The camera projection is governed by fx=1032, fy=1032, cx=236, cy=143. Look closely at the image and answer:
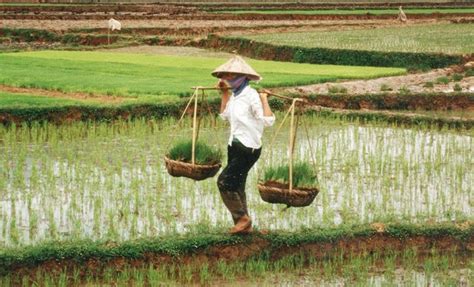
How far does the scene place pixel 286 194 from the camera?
5.94m

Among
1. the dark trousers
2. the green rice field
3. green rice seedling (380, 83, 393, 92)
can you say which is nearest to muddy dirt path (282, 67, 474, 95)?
green rice seedling (380, 83, 393, 92)

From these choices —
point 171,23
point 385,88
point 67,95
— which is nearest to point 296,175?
point 67,95

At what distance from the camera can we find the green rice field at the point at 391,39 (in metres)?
20.6

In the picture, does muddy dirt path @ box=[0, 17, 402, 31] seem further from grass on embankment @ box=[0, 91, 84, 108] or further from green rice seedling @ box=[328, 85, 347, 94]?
grass on embankment @ box=[0, 91, 84, 108]

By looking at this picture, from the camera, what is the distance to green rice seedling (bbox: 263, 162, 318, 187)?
607cm

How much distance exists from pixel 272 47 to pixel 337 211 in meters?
14.3

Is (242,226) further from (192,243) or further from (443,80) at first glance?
(443,80)

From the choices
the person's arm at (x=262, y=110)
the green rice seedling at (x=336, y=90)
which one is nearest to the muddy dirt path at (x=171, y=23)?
the green rice seedling at (x=336, y=90)

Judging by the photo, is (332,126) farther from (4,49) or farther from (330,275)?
(4,49)

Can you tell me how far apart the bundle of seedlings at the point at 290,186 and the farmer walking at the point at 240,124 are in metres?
0.18

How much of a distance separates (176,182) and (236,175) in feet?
6.58

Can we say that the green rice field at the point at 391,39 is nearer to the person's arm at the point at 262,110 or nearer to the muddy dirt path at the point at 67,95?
the muddy dirt path at the point at 67,95

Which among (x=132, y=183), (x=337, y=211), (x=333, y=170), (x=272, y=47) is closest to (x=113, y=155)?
(x=132, y=183)

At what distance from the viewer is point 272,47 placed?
70.4 ft
